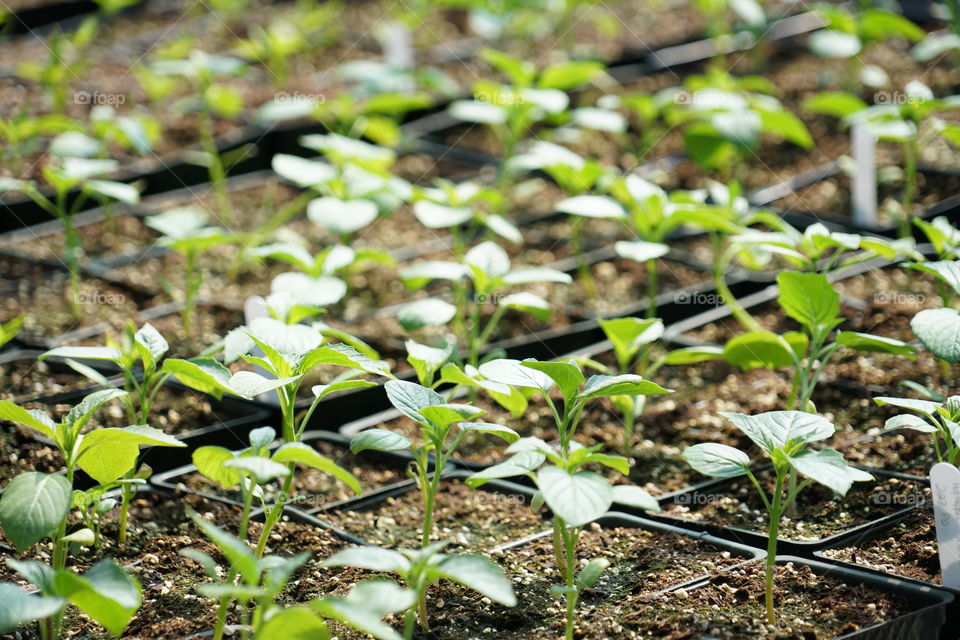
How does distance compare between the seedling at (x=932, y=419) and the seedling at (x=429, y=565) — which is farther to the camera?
the seedling at (x=932, y=419)

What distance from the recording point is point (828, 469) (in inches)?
47.3

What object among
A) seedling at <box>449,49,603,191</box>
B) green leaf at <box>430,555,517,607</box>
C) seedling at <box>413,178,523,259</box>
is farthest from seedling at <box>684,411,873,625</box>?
seedling at <box>449,49,603,191</box>

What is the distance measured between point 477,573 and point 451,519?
25.2 inches

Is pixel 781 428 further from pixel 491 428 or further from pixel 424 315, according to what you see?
pixel 424 315

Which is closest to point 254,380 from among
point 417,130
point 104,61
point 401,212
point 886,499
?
point 886,499

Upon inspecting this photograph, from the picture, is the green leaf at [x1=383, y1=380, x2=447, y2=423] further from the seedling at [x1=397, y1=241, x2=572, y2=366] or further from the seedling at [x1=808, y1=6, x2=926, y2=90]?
the seedling at [x1=808, y1=6, x2=926, y2=90]

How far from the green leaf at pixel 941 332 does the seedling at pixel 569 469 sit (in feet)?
1.34

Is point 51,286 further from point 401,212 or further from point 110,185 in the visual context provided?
point 401,212

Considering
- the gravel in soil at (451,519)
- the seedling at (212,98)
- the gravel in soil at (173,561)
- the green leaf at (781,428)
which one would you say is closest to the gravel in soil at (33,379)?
the gravel in soil at (173,561)

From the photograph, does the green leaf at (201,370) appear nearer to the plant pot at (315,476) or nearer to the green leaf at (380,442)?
the green leaf at (380,442)

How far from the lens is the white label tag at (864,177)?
2482mm

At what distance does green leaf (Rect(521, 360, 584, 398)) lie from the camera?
1.30 metres

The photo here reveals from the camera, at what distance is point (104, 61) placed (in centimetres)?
388

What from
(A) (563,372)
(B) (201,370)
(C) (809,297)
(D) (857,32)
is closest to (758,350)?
(C) (809,297)
